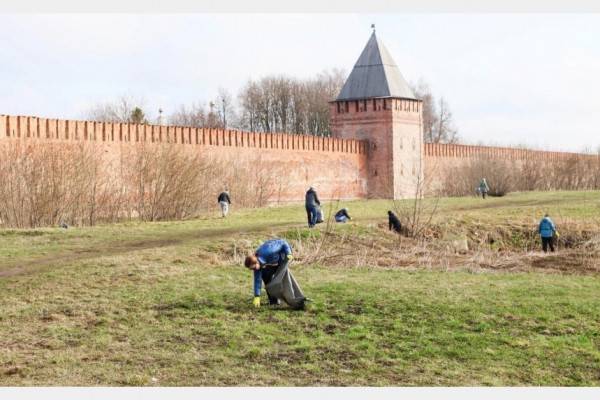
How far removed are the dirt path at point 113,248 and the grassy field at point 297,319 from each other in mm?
55

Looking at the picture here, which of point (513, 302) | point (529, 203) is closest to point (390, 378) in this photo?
point (513, 302)

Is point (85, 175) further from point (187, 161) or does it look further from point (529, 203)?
point (529, 203)

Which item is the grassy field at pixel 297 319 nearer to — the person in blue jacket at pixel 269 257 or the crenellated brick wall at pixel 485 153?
the person in blue jacket at pixel 269 257

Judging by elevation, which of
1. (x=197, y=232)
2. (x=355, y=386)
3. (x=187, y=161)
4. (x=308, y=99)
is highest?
(x=308, y=99)

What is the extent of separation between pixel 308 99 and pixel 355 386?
155 ft

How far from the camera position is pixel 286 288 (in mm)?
10117

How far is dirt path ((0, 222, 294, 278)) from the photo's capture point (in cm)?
1271

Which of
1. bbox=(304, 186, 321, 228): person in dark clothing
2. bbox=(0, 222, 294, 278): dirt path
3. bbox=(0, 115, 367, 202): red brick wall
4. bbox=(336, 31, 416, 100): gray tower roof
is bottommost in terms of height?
bbox=(0, 222, 294, 278): dirt path

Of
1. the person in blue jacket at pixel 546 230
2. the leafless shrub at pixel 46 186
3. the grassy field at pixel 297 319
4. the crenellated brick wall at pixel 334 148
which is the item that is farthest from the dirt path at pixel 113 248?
the crenellated brick wall at pixel 334 148

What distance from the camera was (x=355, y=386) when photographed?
7.68 m

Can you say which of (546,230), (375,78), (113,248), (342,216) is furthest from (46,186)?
(375,78)

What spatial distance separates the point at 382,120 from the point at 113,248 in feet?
75.6

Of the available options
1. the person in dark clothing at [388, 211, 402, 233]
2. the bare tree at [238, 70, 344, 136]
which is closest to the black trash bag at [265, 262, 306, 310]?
the person in dark clothing at [388, 211, 402, 233]

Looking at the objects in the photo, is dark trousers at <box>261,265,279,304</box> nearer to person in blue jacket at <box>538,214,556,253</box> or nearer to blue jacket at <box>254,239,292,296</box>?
blue jacket at <box>254,239,292,296</box>
